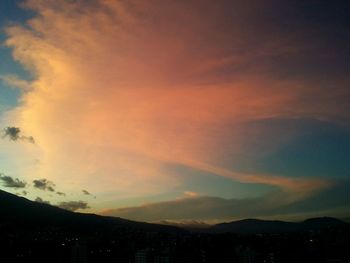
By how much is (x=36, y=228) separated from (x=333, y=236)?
374 feet

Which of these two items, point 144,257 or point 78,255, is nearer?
point 78,255

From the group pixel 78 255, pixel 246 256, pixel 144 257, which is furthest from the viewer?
pixel 246 256

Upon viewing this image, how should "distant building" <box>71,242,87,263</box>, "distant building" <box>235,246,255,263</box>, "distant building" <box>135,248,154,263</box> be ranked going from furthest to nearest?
"distant building" <box>235,246,255,263</box>
"distant building" <box>135,248,154,263</box>
"distant building" <box>71,242,87,263</box>

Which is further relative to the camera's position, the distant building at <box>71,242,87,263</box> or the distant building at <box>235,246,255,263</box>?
the distant building at <box>235,246,255,263</box>

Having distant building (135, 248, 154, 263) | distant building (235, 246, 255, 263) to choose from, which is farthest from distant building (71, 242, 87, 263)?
distant building (235, 246, 255, 263)

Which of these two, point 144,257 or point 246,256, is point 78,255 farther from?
point 246,256

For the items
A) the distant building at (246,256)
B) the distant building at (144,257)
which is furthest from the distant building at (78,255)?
the distant building at (246,256)

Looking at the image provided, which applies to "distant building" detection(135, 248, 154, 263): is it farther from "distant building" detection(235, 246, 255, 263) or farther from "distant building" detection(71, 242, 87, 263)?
"distant building" detection(235, 246, 255, 263)

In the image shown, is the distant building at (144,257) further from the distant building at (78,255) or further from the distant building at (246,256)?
the distant building at (246,256)

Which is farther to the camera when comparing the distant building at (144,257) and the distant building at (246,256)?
the distant building at (246,256)

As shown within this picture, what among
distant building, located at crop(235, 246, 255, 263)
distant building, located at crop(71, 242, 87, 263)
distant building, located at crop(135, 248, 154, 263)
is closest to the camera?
distant building, located at crop(71, 242, 87, 263)

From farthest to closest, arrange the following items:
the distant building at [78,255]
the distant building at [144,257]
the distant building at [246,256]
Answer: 1. the distant building at [246,256]
2. the distant building at [144,257]
3. the distant building at [78,255]

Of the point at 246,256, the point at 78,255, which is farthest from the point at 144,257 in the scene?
the point at 246,256

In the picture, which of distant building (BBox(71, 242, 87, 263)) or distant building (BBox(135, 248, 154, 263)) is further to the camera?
distant building (BBox(135, 248, 154, 263))
